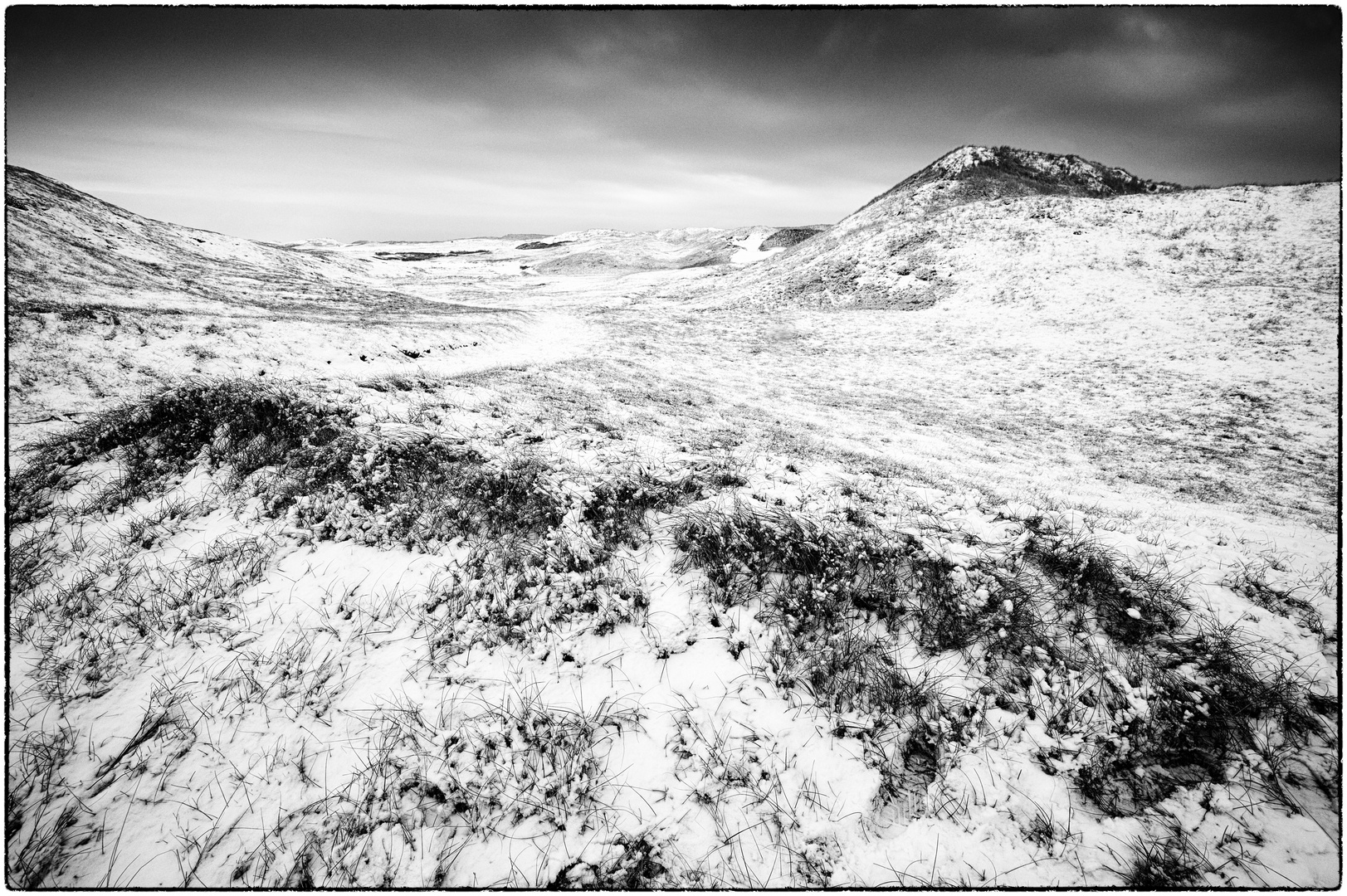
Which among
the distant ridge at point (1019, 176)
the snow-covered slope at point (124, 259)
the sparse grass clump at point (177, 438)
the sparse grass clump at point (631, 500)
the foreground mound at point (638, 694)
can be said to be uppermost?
the distant ridge at point (1019, 176)

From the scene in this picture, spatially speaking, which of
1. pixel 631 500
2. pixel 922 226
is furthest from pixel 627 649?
pixel 922 226

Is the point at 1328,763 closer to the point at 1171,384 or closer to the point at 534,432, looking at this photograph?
the point at 534,432

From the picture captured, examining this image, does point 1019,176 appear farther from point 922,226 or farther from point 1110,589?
point 1110,589

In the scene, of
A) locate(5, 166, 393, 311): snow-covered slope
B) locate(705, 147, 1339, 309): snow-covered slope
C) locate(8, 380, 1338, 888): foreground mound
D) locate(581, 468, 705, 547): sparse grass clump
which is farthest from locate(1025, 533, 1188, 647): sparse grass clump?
locate(5, 166, 393, 311): snow-covered slope

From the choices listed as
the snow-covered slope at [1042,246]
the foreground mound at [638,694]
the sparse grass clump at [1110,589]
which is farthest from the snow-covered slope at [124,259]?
the snow-covered slope at [1042,246]

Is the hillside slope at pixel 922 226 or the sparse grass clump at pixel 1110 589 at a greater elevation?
the hillside slope at pixel 922 226

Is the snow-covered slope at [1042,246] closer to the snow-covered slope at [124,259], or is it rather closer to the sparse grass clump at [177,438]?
the snow-covered slope at [124,259]

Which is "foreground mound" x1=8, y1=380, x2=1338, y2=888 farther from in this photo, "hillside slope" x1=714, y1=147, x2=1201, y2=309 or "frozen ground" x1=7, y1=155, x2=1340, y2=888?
"hillside slope" x1=714, y1=147, x2=1201, y2=309
